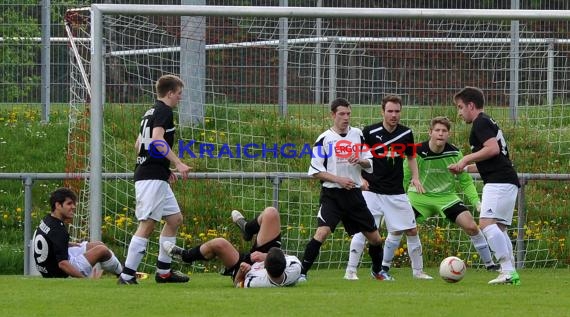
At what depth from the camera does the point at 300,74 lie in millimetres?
15680

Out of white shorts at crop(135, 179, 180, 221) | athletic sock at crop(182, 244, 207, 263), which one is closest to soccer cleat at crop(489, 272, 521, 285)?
athletic sock at crop(182, 244, 207, 263)

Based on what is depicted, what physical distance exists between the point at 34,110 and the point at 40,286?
8108mm

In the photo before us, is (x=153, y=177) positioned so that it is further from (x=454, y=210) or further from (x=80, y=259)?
(x=454, y=210)

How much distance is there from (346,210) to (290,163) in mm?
3758

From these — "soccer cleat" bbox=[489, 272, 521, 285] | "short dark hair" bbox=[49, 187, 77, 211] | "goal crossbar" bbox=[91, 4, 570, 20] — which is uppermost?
"goal crossbar" bbox=[91, 4, 570, 20]

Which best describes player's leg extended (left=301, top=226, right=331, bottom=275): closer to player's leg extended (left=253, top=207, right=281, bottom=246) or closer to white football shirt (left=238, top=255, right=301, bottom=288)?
player's leg extended (left=253, top=207, right=281, bottom=246)

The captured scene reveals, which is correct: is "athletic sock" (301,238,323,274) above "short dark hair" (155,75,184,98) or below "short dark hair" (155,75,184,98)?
below

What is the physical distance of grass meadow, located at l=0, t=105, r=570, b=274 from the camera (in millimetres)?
15719

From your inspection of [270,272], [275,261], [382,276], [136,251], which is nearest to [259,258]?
[270,272]

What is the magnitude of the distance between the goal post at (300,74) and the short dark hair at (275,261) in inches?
167

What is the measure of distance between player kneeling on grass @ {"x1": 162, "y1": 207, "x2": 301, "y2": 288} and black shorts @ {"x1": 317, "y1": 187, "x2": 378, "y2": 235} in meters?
1.12

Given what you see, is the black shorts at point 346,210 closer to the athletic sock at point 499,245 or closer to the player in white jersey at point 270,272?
the athletic sock at point 499,245

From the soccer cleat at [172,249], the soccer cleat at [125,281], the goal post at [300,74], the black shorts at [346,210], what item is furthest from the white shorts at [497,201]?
the soccer cleat at [125,281]

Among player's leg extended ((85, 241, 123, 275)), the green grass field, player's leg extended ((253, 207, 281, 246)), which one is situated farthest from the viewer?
player's leg extended ((85, 241, 123, 275))
